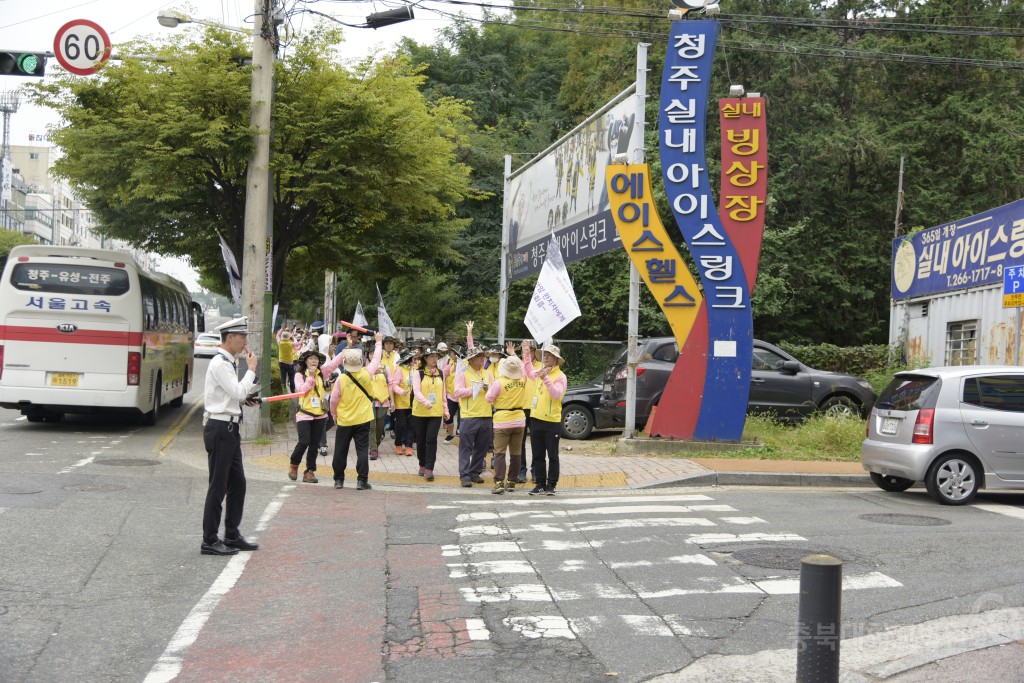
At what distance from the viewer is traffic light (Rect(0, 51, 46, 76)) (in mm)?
14180

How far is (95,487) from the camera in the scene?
11180 mm

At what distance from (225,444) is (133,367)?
9.41 metres

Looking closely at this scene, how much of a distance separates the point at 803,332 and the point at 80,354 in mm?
21344

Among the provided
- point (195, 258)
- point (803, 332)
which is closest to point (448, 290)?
point (195, 258)

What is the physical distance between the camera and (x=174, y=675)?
539 cm

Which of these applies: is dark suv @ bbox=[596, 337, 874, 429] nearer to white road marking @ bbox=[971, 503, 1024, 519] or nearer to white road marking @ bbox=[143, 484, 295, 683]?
white road marking @ bbox=[971, 503, 1024, 519]

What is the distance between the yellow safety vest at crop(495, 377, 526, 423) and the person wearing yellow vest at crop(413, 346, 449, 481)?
4.47 ft

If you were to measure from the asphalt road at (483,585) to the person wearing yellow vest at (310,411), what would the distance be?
2.80 ft

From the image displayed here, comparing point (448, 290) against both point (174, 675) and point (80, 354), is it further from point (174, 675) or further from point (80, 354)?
point (174, 675)

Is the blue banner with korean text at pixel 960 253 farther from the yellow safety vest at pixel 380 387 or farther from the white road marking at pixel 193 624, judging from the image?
the white road marking at pixel 193 624

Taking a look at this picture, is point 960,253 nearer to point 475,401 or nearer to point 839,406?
point 839,406

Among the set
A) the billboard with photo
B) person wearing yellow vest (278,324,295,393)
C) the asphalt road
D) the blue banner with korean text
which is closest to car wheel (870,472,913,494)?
the asphalt road

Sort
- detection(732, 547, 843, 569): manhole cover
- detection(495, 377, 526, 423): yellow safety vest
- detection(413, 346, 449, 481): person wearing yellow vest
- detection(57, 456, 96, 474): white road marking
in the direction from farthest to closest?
detection(413, 346, 449, 481): person wearing yellow vest → detection(57, 456, 96, 474): white road marking → detection(495, 377, 526, 423): yellow safety vest → detection(732, 547, 843, 569): manhole cover

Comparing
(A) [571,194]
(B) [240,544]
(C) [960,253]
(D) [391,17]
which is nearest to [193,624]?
(B) [240,544]
